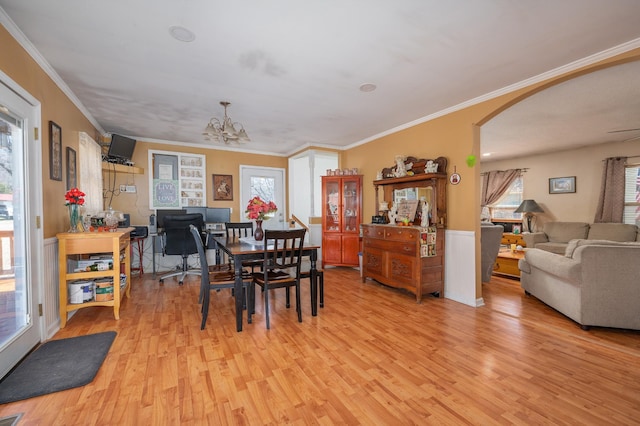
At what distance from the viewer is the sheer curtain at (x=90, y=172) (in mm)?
3441

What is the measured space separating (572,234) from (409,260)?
A: 14.1 ft

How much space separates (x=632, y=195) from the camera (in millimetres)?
5145

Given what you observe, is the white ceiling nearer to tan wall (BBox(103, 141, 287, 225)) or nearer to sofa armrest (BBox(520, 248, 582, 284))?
tan wall (BBox(103, 141, 287, 225))

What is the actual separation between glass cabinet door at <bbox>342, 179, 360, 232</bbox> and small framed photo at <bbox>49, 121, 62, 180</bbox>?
3949 mm

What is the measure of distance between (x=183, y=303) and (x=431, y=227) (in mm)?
3238

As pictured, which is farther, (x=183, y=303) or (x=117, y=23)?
(x=183, y=303)

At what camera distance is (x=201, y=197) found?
5516 millimetres

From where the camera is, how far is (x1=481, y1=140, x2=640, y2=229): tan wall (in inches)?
214

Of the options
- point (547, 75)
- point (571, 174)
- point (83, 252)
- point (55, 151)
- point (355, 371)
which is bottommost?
point (355, 371)

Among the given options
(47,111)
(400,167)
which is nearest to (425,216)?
(400,167)

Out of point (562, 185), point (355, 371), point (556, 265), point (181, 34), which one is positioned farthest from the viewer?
point (562, 185)

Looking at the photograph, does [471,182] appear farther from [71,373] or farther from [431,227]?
[71,373]

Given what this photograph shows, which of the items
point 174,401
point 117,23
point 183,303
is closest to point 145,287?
point 183,303

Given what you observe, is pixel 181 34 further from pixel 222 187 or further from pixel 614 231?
pixel 614 231
